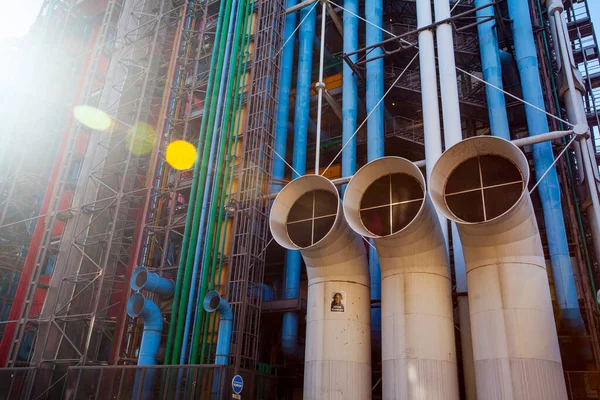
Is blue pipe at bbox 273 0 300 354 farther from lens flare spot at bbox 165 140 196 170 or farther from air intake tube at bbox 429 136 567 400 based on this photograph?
air intake tube at bbox 429 136 567 400

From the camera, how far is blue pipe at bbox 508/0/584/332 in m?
16.5

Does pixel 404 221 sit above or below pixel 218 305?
above

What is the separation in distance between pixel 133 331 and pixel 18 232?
17195 mm

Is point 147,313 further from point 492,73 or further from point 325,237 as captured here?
point 492,73

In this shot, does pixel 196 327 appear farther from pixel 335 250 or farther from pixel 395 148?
pixel 395 148

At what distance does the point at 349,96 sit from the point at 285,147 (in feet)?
13.0

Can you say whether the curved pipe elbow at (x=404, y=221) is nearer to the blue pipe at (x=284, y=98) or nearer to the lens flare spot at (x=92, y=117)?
the blue pipe at (x=284, y=98)

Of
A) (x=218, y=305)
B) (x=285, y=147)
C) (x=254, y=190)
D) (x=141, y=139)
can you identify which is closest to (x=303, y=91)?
(x=285, y=147)

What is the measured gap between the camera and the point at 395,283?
1359 centimetres

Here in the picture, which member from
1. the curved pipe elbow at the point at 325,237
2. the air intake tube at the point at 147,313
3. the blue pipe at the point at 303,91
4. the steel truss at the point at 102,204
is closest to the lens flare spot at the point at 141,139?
the steel truss at the point at 102,204

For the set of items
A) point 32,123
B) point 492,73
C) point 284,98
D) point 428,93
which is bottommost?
point 428,93

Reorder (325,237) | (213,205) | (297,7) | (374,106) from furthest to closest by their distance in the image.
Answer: (297,7) → (374,106) → (213,205) → (325,237)

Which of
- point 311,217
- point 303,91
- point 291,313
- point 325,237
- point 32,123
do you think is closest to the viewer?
point 325,237

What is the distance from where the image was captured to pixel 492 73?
2030cm
